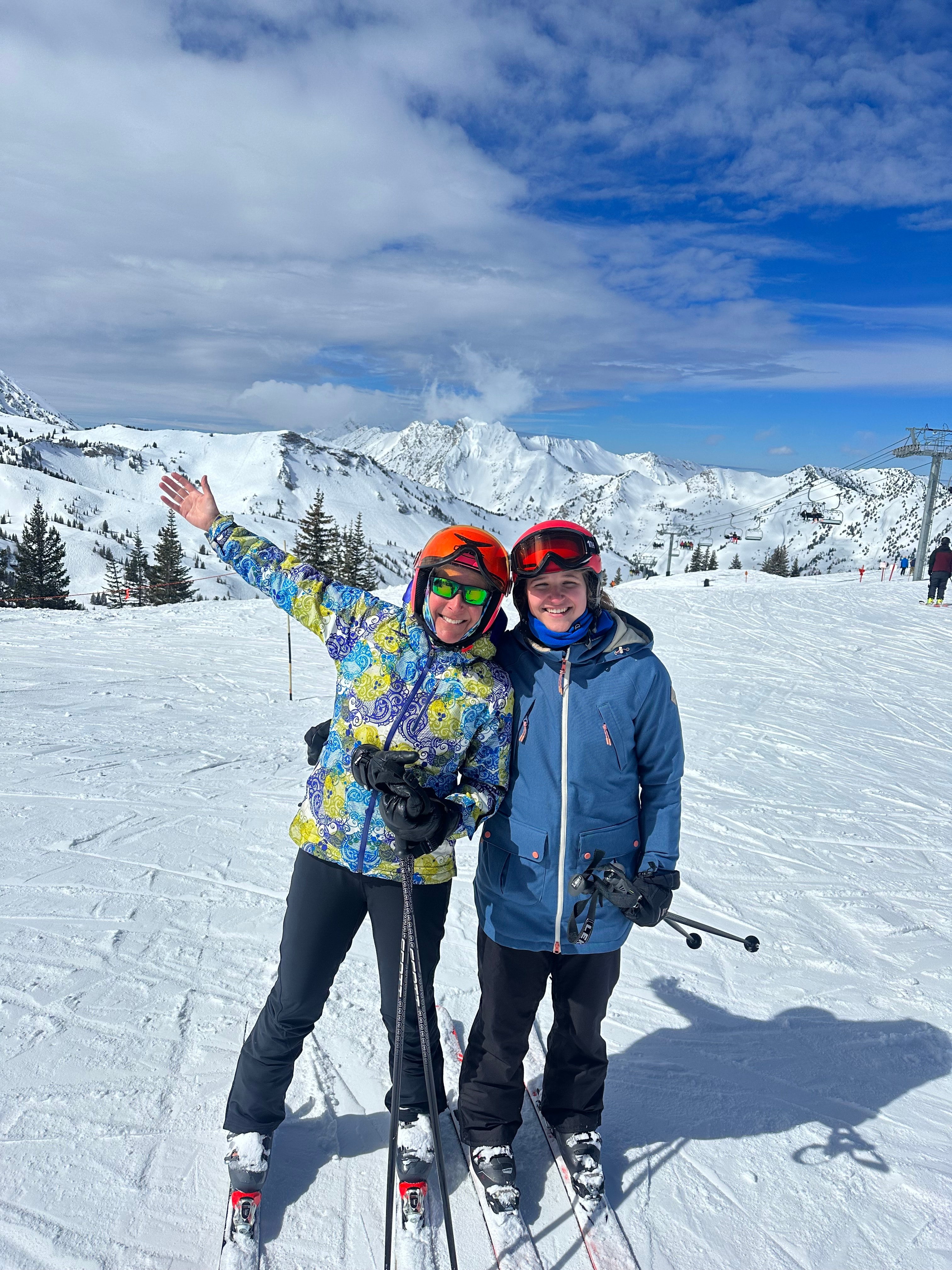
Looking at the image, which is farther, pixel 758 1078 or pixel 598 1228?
pixel 758 1078

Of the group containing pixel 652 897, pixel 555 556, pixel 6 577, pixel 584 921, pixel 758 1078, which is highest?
pixel 555 556

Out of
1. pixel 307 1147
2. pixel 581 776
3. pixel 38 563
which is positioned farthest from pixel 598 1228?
pixel 38 563

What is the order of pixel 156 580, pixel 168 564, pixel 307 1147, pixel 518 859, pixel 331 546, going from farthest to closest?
pixel 168 564 → pixel 156 580 → pixel 331 546 → pixel 307 1147 → pixel 518 859

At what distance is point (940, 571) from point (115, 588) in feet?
213

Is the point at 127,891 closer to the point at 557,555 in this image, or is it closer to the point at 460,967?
the point at 460,967

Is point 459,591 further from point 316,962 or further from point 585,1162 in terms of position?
point 585,1162

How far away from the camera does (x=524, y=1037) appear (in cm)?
250

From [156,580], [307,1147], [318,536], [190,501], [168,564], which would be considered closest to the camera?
[307,1147]

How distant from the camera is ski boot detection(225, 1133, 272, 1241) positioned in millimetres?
2256

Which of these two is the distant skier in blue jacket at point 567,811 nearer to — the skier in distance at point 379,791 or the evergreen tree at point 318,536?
Result: the skier in distance at point 379,791

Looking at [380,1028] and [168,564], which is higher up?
[168,564]

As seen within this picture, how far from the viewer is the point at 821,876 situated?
5289 mm

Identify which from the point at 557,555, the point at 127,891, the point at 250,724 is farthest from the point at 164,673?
the point at 557,555

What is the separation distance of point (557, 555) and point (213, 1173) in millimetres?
2470
